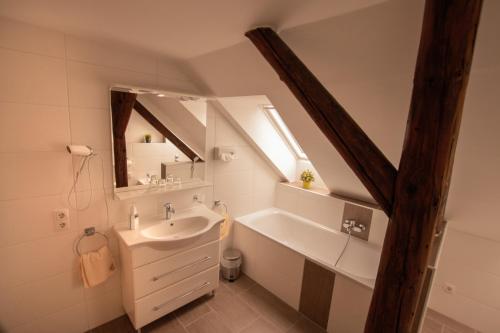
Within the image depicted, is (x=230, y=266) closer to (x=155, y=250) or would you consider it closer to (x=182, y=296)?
(x=182, y=296)

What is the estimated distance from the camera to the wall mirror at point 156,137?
1.87 metres

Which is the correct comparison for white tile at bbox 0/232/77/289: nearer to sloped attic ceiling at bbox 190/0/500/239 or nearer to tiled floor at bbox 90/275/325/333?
tiled floor at bbox 90/275/325/333

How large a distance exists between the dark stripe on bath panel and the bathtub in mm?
83

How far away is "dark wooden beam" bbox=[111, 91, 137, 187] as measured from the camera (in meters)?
1.81

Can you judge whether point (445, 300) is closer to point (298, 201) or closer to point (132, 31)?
point (298, 201)

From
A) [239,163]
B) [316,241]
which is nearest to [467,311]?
[316,241]

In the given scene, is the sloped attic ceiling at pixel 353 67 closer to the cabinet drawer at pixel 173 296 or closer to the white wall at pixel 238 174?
the white wall at pixel 238 174

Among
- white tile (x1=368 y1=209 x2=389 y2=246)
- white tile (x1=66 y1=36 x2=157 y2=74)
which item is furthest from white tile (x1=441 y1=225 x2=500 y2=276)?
white tile (x1=66 y1=36 x2=157 y2=74)

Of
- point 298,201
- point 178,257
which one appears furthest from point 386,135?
point 178,257

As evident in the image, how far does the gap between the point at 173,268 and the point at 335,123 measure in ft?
5.81

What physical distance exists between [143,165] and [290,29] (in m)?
1.59

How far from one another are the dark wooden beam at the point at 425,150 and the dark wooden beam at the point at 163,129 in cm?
185

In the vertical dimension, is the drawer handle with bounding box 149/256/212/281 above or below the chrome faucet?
below

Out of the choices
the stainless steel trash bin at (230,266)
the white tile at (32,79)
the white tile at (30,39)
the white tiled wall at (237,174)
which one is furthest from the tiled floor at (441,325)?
the white tile at (30,39)
